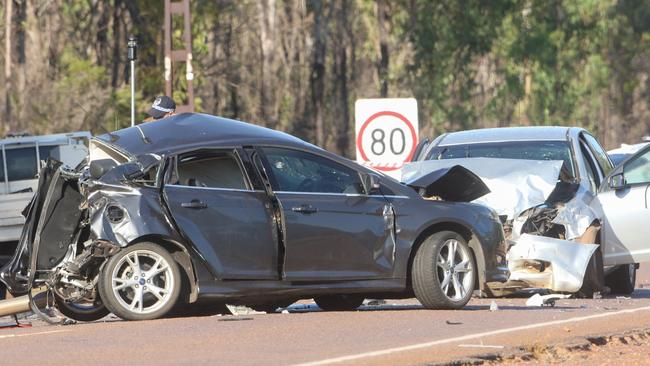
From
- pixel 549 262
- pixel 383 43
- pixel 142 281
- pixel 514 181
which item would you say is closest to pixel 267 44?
pixel 383 43

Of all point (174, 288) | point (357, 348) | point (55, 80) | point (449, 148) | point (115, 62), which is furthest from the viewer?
point (115, 62)

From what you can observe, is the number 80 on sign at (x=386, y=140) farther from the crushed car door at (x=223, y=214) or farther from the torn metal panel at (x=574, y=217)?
the crushed car door at (x=223, y=214)

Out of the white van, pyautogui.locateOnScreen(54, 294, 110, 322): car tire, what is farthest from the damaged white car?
the white van

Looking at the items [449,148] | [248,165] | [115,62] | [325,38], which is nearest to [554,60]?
[325,38]

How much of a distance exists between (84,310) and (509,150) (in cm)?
579

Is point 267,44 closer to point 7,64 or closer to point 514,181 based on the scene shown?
point 7,64

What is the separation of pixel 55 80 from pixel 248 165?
114 ft

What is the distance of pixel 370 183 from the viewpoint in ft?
39.8

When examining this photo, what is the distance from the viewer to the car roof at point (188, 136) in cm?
1168

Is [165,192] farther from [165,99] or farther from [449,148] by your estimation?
[449,148]

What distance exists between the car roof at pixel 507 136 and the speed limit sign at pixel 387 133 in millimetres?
1291

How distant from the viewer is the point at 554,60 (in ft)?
197

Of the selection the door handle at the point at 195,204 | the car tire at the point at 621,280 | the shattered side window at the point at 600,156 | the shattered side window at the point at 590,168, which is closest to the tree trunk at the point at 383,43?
the shattered side window at the point at 600,156

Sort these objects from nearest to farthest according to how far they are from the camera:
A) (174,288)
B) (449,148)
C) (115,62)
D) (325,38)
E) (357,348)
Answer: (357,348) < (174,288) < (449,148) < (115,62) < (325,38)
